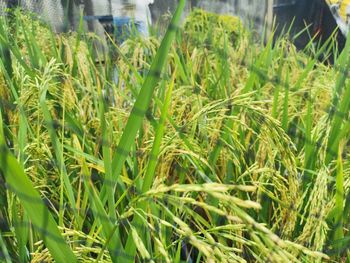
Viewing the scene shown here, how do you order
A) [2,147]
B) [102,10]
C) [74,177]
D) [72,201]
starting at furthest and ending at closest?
1. [102,10]
2. [74,177]
3. [72,201]
4. [2,147]

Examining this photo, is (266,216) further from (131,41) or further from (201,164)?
(131,41)

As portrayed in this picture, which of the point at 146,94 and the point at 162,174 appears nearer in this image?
the point at 146,94

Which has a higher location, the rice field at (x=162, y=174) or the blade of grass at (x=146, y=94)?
the blade of grass at (x=146, y=94)

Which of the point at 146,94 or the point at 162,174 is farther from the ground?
the point at 146,94

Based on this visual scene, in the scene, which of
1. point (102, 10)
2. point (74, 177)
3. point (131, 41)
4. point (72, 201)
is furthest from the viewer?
point (102, 10)

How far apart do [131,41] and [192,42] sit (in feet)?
1.00

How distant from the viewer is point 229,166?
1.97 feet

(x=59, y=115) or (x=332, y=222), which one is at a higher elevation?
(x=59, y=115)

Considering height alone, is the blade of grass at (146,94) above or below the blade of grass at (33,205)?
above

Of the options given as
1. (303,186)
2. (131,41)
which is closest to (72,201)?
(303,186)

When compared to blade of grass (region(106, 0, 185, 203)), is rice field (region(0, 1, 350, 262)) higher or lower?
lower

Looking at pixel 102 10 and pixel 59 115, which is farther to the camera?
pixel 102 10

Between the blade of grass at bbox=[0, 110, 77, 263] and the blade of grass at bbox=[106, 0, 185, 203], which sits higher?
the blade of grass at bbox=[106, 0, 185, 203]

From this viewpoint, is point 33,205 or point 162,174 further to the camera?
point 162,174
